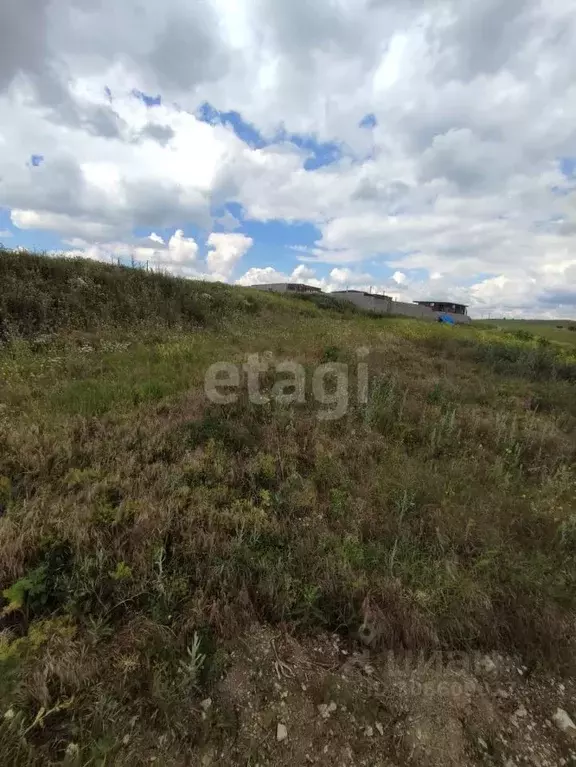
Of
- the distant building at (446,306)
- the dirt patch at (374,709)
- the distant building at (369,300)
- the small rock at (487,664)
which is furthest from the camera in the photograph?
the distant building at (446,306)

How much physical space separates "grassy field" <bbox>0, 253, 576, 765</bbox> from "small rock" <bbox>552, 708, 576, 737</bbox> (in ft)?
1.17

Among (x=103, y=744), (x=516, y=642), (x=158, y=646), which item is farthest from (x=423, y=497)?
(x=103, y=744)

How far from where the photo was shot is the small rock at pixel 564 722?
7.73 feet

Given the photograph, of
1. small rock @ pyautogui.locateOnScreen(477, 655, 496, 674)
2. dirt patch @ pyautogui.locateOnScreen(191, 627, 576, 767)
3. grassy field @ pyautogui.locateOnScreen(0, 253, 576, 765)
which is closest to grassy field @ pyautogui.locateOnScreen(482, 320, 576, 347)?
grassy field @ pyautogui.locateOnScreen(0, 253, 576, 765)

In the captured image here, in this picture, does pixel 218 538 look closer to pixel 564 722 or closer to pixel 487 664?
pixel 487 664

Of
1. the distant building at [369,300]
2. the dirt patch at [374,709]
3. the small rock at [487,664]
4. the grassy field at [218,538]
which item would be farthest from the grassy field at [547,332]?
the dirt patch at [374,709]

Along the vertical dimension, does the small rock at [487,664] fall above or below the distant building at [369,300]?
below

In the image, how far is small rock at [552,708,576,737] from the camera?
7.73ft

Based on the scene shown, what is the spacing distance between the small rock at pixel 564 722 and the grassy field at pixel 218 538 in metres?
0.36

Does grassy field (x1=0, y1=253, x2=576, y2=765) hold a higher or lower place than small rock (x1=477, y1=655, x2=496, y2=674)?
higher

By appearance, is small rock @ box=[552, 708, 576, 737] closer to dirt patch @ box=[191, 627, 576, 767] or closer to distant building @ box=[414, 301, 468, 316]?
dirt patch @ box=[191, 627, 576, 767]

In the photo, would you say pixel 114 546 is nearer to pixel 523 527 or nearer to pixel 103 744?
pixel 103 744

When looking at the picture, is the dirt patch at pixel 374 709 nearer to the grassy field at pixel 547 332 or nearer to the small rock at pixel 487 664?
the small rock at pixel 487 664

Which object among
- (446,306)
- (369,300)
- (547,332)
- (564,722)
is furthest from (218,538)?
(446,306)
